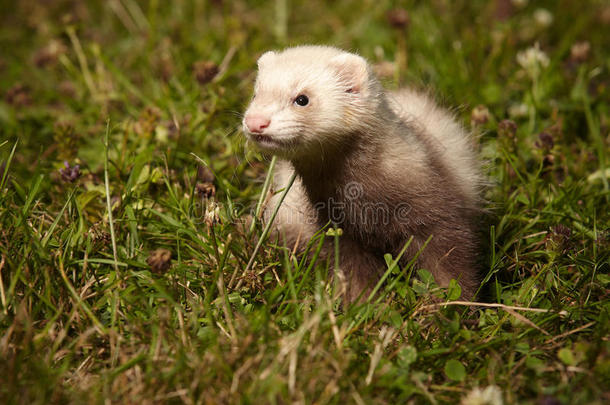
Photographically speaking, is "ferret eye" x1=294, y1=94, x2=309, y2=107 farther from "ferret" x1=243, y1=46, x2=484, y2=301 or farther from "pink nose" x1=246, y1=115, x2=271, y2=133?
"pink nose" x1=246, y1=115, x2=271, y2=133

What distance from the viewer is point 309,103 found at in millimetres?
3322

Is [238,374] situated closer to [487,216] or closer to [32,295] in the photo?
[32,295]

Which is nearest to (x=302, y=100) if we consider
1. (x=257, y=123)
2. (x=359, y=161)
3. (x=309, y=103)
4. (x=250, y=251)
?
(x=309, y=103)

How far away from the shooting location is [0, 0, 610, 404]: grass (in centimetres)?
265

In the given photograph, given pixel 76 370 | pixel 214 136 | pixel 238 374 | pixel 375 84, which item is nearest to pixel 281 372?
pixel 238 374

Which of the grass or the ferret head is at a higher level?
the ferret head

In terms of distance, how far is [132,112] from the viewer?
5.45m

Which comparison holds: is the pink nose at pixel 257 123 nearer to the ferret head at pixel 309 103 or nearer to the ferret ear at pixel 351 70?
the ferret head at pixel 309 103

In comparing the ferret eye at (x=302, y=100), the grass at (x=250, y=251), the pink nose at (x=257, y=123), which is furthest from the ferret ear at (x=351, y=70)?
the grass at (x=250, y=251)

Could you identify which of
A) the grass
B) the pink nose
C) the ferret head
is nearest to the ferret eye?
the ferret head

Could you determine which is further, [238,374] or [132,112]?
[132,112]

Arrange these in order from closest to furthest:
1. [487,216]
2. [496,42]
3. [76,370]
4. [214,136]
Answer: [76,370]
[487,216]
[214,136]
[496,42]

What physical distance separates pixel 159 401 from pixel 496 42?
5.07 m

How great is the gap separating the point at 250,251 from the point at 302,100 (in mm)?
1006
